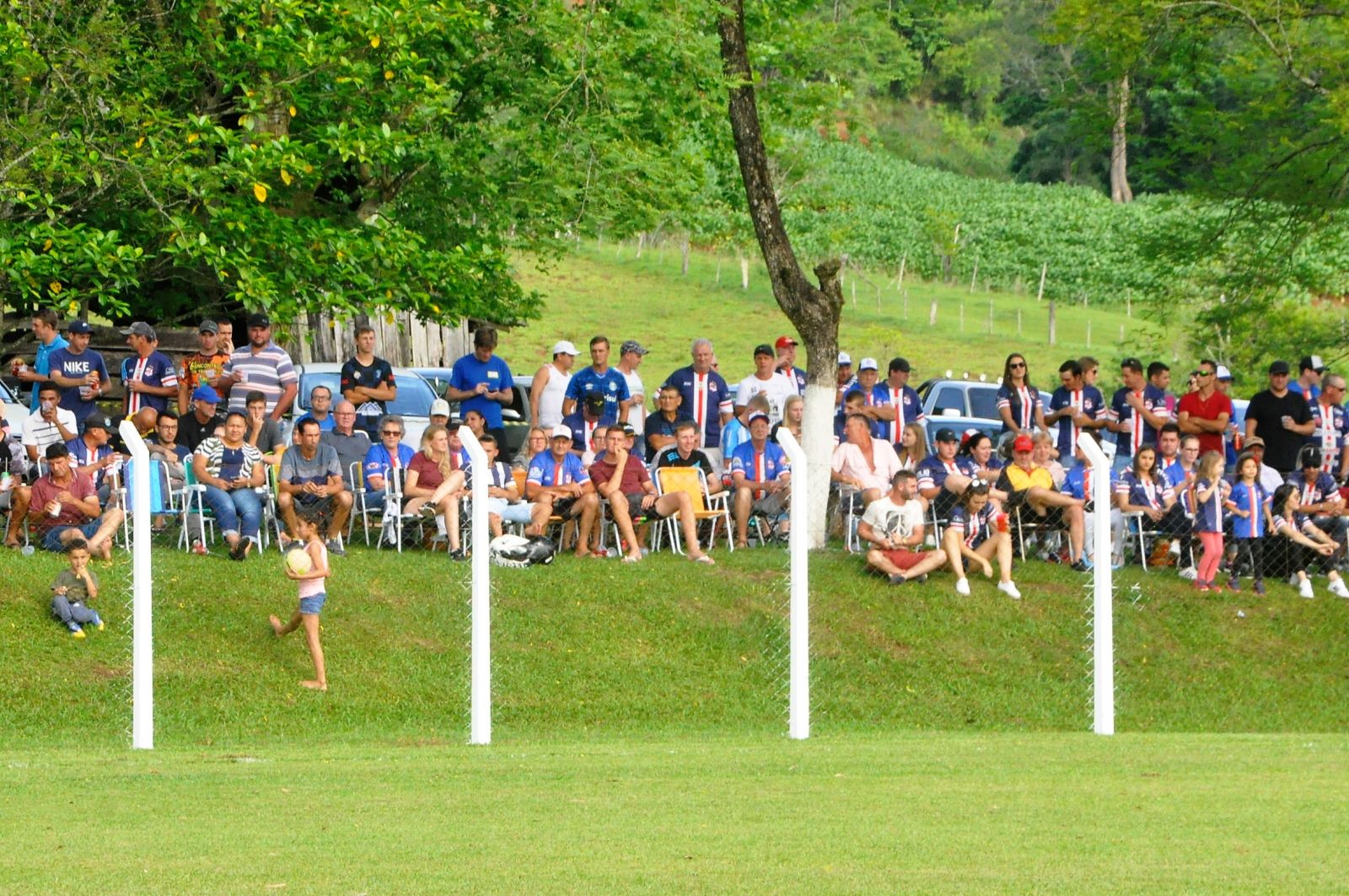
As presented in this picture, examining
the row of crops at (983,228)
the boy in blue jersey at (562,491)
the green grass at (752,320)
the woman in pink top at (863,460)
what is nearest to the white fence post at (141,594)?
the boy in blue jersey at (562,491)

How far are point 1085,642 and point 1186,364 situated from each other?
35.4 m

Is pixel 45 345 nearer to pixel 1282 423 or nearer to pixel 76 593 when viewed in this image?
pixel 76 593

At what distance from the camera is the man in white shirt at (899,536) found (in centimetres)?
1605

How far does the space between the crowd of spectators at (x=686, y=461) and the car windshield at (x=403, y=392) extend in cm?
218

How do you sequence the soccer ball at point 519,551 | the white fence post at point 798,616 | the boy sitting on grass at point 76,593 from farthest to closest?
1. the soccer ball at point 519,551
2. the boy sitting on grass at point 76,593
3. the white fence post at point 798,616

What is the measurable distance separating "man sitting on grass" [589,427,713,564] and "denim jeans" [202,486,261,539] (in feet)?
9.59

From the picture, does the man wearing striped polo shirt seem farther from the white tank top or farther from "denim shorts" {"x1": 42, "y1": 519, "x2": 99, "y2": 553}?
"denim shorts" {"x1": 42, "y1": 519, "x2": 99, "y2": 553}

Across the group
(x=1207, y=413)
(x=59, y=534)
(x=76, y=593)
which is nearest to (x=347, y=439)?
(x=59, y=534)

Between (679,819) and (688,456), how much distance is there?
863 cm

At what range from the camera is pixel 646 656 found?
A: 48.6 ft

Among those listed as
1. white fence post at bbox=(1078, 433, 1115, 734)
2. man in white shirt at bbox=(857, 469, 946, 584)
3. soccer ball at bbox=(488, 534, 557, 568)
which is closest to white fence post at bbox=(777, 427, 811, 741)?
white fence post at bbox=(1078, 433, 1115, 734)

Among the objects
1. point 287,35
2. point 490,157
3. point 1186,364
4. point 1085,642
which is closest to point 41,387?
point 287,35

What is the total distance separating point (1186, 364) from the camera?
49.5 meters

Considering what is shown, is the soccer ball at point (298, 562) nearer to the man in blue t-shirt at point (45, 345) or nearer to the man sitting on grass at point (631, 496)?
the man sitting on grass at point (631, 496)
